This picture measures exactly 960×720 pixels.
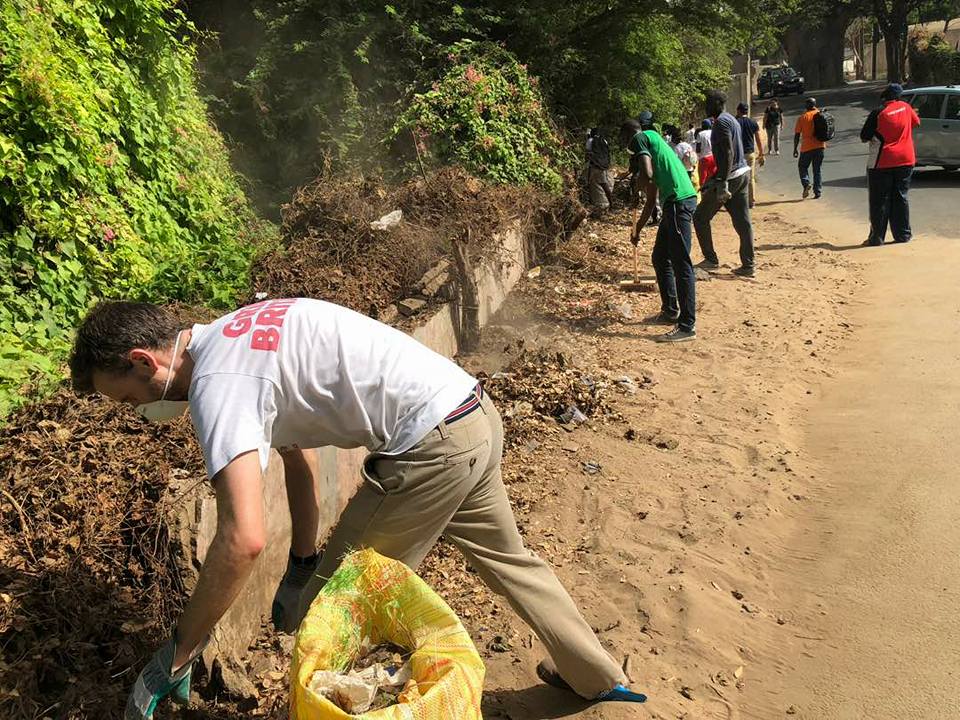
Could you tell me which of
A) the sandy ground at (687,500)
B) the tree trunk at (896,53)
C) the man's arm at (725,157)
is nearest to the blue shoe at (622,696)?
the sandy ground at (687,500)

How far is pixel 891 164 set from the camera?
385 inches

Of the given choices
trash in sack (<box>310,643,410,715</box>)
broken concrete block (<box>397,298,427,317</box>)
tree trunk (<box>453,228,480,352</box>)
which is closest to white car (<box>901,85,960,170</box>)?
tree trunk (<box>453,228,480,352</box>)

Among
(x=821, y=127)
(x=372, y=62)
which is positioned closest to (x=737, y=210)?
(x=821, y=127)

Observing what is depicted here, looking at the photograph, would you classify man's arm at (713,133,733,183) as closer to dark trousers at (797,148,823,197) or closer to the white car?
dark trousers at (797,148,823,197)

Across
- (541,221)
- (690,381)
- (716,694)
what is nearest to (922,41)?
(541,221)

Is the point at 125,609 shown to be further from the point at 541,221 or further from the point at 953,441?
the point at 541,221

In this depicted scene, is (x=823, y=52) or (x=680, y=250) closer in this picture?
(x=680, y=250)

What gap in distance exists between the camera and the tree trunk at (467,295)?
6.77 metres

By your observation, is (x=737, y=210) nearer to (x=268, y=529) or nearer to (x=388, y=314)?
(x=388, y=314)

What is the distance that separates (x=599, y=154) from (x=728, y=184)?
4426 mm

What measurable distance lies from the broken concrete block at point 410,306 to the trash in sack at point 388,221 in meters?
0.94

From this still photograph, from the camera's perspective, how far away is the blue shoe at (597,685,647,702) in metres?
2.96

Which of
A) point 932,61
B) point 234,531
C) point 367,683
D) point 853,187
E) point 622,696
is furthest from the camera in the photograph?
point 932,61

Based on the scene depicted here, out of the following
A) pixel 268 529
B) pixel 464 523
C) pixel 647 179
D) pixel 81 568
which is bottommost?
pixel 268 529
